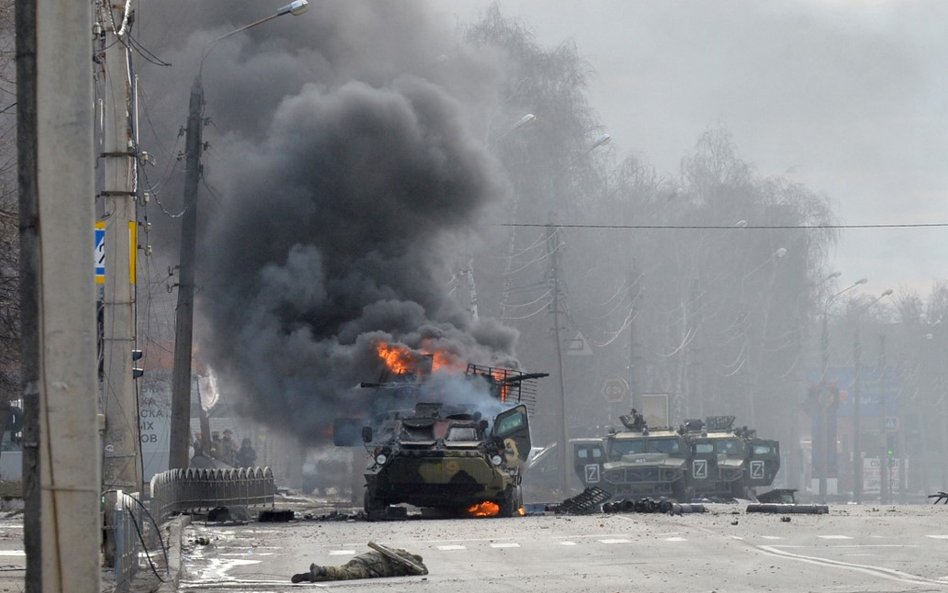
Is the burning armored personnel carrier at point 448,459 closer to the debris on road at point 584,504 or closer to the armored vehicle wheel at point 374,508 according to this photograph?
the armored vehicle wheel at point 374,508

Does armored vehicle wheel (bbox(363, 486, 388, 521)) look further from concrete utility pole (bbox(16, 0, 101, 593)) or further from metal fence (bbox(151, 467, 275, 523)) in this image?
concrete utility pole (bbox(16, 0, 101, 593))

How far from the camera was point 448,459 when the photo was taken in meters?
22.0

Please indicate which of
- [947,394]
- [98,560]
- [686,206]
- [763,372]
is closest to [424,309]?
[98,560]

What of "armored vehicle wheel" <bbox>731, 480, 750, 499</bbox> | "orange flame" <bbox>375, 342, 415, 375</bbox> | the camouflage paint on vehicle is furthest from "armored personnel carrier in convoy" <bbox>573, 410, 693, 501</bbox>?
the camouflage paint on vehicle

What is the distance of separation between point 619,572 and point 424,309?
17207mm

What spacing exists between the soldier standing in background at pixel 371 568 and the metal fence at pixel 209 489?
685 cm

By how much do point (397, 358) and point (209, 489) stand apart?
4.32 metres

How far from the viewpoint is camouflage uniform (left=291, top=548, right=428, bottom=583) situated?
42.7 feet

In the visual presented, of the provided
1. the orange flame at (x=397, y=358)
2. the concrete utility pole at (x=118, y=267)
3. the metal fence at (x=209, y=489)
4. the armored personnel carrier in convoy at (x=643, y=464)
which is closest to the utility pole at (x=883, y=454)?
the armored personnel carrier in convoy at (x=643, y=464)

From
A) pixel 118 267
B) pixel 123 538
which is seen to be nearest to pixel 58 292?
pixel 123 538

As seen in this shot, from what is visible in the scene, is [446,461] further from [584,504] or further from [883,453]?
[883,453]

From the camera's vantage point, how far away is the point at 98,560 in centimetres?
767

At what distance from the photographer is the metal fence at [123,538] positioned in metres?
11.9

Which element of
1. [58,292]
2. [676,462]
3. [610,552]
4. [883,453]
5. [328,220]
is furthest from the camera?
[883,453]
